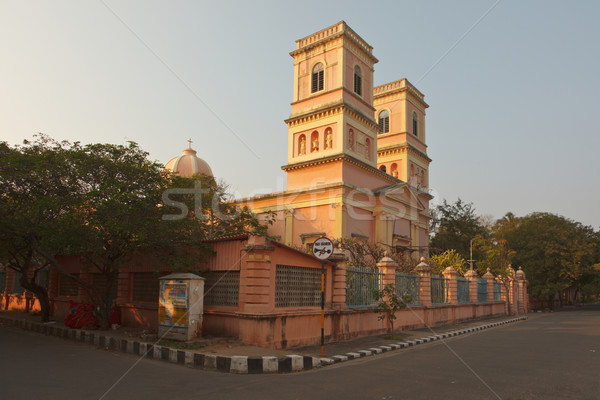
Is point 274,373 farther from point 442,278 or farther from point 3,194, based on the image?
point 442,278

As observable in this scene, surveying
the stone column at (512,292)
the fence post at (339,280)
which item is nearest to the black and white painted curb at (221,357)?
the fence post at (339,280)

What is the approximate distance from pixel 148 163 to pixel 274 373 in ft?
28.1

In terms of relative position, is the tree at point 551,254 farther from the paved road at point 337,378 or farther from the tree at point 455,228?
the paved road at point 337,378

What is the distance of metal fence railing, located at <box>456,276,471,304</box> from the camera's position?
861 inches

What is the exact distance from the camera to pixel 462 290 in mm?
22438

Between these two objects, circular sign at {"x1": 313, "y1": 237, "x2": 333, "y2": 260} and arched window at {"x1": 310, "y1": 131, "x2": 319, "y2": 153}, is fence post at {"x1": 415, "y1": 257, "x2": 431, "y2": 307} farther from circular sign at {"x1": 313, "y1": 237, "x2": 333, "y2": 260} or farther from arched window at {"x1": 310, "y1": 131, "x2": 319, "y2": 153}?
arched window at {"x1": 310, "y1": 131, "x2": 319, "y2": 153}

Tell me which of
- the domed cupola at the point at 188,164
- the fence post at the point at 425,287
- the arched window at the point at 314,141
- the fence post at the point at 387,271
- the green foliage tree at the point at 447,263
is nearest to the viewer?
the fence post at the point at 387,271

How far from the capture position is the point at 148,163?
14.3m

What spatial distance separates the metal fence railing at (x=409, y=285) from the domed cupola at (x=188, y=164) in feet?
77.4

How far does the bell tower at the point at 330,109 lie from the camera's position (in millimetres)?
31203

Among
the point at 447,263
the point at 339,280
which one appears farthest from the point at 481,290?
→ the point at 339,280

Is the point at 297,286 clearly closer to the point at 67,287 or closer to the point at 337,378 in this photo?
the point at 337,378

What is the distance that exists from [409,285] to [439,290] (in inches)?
125

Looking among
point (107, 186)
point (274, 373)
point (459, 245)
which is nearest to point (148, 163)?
point (107, 186)
